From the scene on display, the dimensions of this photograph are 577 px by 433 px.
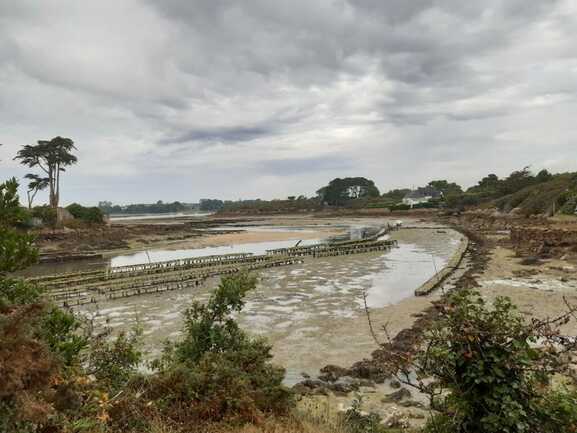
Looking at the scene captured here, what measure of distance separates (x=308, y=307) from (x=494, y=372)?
1480 centimetres

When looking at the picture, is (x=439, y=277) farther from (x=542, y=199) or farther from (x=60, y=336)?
(x=542, y=199)

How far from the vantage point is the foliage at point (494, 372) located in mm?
4484

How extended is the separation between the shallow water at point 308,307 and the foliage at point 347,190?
4197 inches

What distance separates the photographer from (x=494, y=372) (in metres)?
4.54

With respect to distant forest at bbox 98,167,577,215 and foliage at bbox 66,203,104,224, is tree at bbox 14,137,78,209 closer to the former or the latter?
foliage at bbox 66,203,104,224

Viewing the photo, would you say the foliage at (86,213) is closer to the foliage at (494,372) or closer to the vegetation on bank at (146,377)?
the vegetation on bank at (146,377)

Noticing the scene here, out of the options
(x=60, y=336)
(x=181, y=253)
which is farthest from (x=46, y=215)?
(x=60, y=336)

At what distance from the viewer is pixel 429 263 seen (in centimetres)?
3189

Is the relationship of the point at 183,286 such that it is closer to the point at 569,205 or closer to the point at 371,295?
the point at 371,295

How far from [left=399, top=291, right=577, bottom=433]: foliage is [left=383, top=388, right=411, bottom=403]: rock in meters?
4.71

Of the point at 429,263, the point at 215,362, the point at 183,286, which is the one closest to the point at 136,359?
the point at 215,362

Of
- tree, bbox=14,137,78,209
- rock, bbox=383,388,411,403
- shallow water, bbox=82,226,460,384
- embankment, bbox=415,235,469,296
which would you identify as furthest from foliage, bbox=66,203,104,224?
rock, bbox=383,388,411,403

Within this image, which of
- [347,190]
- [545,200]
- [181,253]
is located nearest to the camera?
[181,253]

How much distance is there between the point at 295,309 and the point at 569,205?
44.1 m
